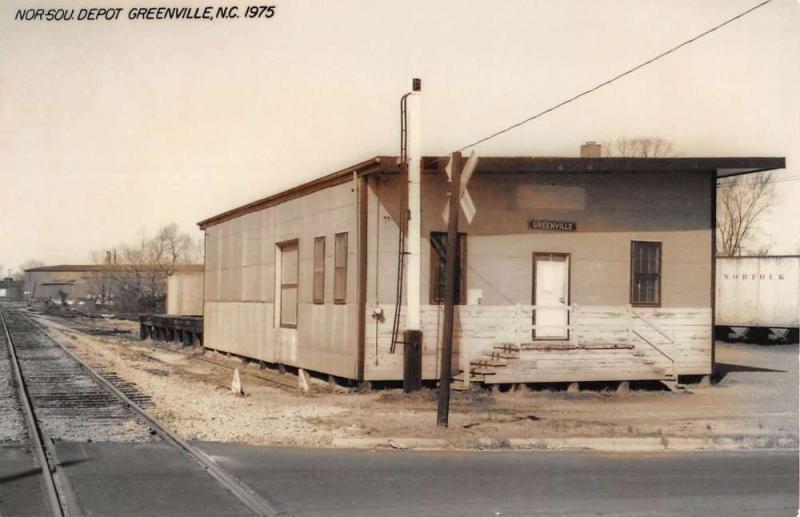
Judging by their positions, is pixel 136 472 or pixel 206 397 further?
pixel 206 397

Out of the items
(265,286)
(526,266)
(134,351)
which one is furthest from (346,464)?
(134,351)

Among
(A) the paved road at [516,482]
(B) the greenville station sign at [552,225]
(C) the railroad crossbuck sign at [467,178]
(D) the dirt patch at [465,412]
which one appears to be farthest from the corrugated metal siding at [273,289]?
(A) the paved road at [516,482]

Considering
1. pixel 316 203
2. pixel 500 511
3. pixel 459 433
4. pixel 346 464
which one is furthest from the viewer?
pixel 316 203

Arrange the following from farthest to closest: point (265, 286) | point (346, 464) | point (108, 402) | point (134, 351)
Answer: point (134, 351) → point (265, 286) → point (108, 402) → point (346, 464)

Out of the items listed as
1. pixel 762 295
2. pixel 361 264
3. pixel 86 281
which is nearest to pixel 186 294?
pixel 762 295

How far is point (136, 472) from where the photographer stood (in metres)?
9.27

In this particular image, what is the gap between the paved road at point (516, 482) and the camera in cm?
789

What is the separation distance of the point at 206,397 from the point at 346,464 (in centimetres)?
763

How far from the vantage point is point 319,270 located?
19953mm

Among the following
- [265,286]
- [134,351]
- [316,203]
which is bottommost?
[134,351]

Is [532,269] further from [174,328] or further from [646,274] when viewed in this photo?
[174,328]

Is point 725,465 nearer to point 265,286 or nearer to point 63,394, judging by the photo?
point 63,394

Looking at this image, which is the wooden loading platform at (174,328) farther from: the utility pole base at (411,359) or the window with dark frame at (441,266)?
the utility pole base at (411,359)

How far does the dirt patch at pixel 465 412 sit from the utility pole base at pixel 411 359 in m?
0.25
